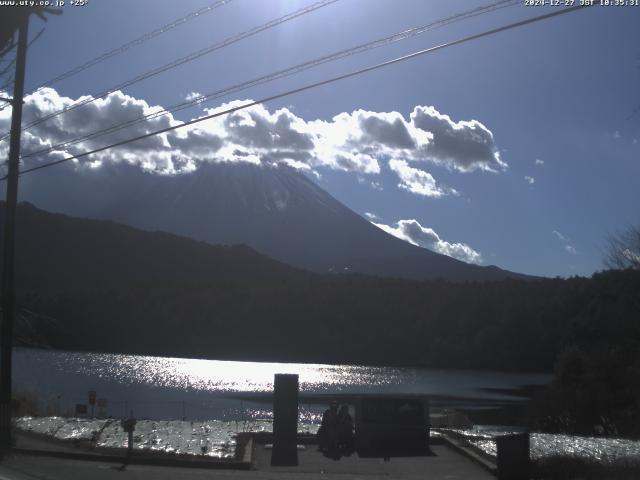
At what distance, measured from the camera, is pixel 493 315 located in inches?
3745

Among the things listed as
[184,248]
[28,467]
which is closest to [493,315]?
[184,248]

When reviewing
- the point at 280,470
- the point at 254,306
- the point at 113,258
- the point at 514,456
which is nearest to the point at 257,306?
the point at 254,306

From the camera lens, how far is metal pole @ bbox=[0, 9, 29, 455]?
1826cm

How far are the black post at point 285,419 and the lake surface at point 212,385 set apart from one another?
473 inches

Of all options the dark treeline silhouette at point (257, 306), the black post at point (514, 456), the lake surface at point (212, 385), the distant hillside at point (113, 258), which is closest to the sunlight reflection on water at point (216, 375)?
the lake surface at point (212, 385)

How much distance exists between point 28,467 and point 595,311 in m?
46.1

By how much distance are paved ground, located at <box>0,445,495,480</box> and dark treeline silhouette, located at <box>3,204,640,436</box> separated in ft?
151

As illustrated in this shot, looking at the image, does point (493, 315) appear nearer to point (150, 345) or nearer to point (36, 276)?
Result: point (150, 345)

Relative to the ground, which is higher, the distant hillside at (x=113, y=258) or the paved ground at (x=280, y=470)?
the distant hillside at (x=113, y=258)

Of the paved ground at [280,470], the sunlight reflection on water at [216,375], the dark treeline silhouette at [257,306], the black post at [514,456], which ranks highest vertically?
the dark treeline silhouette at [257,306]

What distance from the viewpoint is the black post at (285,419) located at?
59.7ft

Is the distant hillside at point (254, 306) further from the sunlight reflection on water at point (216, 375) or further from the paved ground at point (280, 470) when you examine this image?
the paved ground at point (280, 470)

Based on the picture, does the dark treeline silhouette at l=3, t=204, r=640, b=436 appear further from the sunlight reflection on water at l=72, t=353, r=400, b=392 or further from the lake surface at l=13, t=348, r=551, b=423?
the sunlight reflection on water at l=72, t=353, r=400, b=392

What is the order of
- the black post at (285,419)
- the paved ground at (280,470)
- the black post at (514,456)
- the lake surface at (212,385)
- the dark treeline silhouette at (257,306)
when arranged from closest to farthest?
the black post at (514,456)
the paved ground at (280,470)
the black post at (285,419)
the lake surface at (212,385)
the dark treeline silhouette at (257,306)
